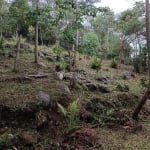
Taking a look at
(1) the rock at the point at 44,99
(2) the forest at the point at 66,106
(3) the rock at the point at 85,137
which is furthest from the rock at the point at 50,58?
(3) the rock at the point at 85,137

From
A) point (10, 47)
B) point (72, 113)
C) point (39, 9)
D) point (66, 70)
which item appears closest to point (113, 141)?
point (72, 113)

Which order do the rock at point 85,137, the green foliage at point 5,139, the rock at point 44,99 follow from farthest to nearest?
the rock at point 44,99 < the rock at point 85,137 < the green foliage at point 5,139

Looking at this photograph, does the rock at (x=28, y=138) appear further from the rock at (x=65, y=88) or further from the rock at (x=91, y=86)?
the rock at (x=91, y=86)

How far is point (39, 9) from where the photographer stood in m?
11.9

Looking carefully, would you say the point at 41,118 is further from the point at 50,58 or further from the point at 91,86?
the point at 50,58

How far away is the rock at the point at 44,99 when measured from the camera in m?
9.38

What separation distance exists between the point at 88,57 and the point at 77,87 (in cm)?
1251

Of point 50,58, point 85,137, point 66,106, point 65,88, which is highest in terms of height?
point 50,58

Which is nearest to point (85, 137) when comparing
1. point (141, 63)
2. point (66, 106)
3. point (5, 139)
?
point (66, 106)

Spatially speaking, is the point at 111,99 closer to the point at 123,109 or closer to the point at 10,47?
the point at 123,109

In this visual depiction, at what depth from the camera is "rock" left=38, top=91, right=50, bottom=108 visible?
9375 millimetres

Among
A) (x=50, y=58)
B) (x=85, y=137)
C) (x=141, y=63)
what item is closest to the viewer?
(x=85, y=137)

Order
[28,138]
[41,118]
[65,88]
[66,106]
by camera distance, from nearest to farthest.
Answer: [28,138] < [41,118] < [66,106] < [65,88]

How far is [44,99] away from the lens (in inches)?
375
